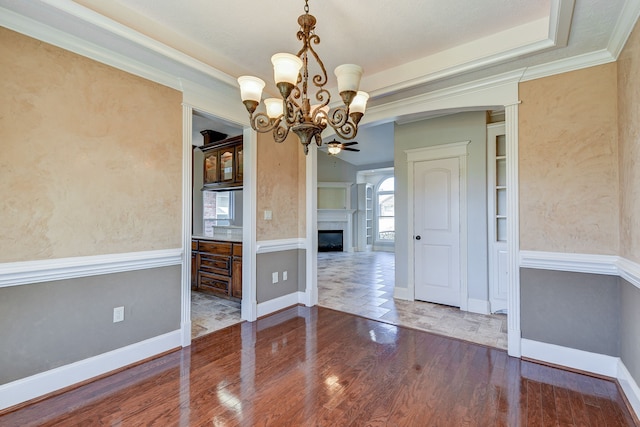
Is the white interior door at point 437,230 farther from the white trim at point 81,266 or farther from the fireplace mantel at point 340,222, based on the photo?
the fireplace mantel at point 340,222

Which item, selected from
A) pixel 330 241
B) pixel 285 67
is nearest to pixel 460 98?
pixel 285 67

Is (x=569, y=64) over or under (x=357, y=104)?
over

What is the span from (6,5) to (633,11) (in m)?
3.73

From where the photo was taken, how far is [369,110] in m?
3.38

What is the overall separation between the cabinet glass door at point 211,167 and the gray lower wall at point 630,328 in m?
5.09

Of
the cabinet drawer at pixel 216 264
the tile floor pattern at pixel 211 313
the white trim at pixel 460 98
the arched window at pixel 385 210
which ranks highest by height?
the white trim at pixel 460 98

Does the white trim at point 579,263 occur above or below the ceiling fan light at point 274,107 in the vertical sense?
below

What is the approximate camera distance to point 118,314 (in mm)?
2367

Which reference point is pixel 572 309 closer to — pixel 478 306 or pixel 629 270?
pixel 629 270

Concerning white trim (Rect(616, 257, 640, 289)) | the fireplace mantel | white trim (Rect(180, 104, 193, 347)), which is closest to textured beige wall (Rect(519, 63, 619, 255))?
white trim (Rect(616, 257, 640, 289))

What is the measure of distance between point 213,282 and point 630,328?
420 cm

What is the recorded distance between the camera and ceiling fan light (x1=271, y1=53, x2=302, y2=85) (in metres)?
1.67

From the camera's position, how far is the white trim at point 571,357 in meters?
2.24

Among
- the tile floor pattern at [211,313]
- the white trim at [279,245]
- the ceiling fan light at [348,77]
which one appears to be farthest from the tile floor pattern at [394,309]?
the ceiling fan light at [348,77]
